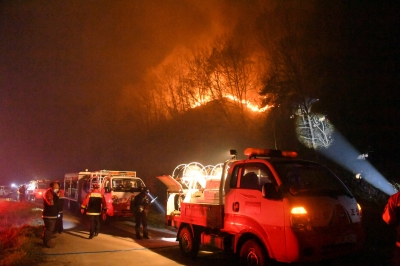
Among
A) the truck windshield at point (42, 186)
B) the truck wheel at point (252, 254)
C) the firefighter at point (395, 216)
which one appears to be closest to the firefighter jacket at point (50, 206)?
the truck wheel at point (252, 254)

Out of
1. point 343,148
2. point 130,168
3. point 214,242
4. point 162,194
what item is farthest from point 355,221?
point 130,168

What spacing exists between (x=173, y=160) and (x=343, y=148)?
62.6 ft

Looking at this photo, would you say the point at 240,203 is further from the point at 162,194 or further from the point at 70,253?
the point at 162,194

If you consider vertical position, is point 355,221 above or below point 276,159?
below

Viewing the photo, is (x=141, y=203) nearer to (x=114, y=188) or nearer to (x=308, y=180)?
(x=114, y=188)

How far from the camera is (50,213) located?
30.5 feet

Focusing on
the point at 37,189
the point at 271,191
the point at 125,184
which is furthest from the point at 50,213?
the point at 37,189

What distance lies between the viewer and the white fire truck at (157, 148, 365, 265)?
17.0 feet

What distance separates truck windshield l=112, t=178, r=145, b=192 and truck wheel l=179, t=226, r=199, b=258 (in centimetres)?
712

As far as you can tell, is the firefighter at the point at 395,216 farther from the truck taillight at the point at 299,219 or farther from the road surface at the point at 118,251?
the road surface at the point at 118,251

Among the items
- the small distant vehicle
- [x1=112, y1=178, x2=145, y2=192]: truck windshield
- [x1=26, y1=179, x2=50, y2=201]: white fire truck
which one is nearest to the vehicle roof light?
[x1=112, y1=178, x2=145, y2=192]: truck windshield

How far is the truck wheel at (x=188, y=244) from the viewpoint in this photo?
25.9 feet

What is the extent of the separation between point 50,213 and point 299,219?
680 cm

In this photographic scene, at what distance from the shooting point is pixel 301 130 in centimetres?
1684
